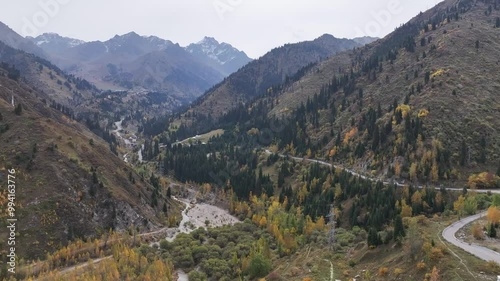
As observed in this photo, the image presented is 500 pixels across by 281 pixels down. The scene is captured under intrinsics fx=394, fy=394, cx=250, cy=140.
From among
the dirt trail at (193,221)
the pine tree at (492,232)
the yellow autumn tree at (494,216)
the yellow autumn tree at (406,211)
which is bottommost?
the dirt trail at (193,221)

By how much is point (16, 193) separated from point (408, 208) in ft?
395

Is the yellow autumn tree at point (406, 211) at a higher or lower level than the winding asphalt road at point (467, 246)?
lower

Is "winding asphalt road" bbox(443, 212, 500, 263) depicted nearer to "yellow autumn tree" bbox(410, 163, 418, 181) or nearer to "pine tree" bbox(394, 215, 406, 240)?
"pine tree" bbox(394, 215, 406, 240)

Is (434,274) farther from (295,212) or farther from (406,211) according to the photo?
(295,212)

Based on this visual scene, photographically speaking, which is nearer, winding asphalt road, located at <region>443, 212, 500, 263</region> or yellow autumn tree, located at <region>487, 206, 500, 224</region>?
winding asphalt road, located at <region>443, 212, 500, 263</region>

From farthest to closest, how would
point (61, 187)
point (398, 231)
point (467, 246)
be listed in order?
point (61, 187) → point (398, 231) → point (467, 246)

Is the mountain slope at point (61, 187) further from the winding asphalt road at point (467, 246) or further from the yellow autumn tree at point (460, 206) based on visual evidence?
the yellow autumn tree at point (460, 206)

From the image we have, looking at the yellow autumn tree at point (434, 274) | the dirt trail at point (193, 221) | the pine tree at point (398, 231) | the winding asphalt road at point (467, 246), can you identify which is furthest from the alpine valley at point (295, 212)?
the dirt trail at point (193, 221)

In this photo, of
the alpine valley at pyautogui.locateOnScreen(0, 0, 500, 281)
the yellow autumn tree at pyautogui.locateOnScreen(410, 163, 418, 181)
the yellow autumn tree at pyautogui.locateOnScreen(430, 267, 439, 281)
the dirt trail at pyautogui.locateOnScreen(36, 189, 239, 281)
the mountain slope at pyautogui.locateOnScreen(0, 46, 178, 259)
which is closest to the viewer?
the yellow autumn tree at pyautogui.locateOnScreen(430, 267, 439, 281)

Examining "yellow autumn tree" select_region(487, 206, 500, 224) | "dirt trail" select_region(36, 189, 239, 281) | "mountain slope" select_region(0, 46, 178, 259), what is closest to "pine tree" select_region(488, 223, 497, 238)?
"yellow autumn tree" select_region(487, 206, 500, 224)

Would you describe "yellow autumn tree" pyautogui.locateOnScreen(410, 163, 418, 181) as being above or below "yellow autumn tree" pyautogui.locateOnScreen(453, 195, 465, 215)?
above

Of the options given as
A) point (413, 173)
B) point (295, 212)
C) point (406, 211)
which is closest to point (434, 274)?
point (406, 211)

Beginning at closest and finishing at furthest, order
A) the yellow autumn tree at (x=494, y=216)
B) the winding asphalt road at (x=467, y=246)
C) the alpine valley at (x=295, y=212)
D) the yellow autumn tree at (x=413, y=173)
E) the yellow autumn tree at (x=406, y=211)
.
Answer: the winding asphalt road at (x=467, y=246), the yellow autumn tree at (x=494, y=216), the alpine valley at (x=295, y=212), the yellow autumn tree at (x=406, y=211), the yellow autumn tree at (x=413, y=173)

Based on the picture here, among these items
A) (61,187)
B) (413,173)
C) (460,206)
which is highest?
(413,173)
